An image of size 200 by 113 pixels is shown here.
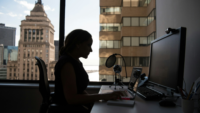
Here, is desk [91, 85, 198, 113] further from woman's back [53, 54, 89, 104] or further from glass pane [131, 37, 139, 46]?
glass pane [131, 37, 139, 46]

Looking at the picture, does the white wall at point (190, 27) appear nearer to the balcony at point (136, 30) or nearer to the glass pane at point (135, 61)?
the balcony at point (136, 30)

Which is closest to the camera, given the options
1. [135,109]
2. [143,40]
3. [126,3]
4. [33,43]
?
[135,109]

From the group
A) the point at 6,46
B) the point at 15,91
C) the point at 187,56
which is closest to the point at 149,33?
the point at 187,56

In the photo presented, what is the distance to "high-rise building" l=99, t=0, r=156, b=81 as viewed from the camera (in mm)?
2557

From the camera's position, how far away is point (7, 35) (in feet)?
9.29

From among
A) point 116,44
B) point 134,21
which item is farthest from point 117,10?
point 116,44

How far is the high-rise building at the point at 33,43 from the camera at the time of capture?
2695 mm

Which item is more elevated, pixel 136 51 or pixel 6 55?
pixel 136 51

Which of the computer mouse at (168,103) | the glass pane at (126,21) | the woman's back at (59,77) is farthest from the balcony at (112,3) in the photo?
the computer mouse at (168,103)

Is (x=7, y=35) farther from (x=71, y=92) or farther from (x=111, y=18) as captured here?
(x=71, y=92)

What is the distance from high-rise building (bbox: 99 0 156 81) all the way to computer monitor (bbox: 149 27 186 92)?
4.06 ft

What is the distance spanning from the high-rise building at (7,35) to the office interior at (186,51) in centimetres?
91

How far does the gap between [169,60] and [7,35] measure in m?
3.23

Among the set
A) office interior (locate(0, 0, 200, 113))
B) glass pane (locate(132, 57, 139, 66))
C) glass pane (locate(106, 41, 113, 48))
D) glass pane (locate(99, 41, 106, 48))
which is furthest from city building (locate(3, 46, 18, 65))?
glass pane (locate(132, 57, 139, 66))
